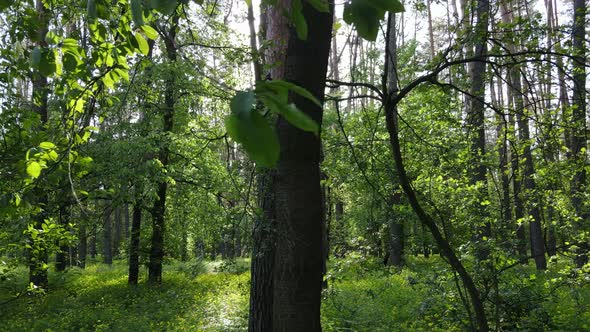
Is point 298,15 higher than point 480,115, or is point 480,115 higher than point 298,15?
point 480,115

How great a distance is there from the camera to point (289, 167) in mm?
1831

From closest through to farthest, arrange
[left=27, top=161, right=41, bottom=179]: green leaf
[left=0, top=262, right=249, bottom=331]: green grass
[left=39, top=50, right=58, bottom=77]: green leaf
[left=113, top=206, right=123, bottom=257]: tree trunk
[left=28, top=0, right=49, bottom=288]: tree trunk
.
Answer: [left=39, top=50, right=58, bottom=77]: green leaf → [left=27, top=161, right=41, bottom=179]: green leaf → [left=28, top=0, right=49, bottom=288]: tree trunk → [left=0, top=262, right=249, bottom=331]: green grass → [left=113, top=206, right=123, bottom=257]: tree trunk

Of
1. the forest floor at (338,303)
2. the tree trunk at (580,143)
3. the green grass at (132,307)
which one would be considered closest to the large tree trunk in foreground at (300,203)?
the forest floor at (338,303)

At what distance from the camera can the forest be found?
1833mm

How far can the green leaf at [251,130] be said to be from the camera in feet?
1.54

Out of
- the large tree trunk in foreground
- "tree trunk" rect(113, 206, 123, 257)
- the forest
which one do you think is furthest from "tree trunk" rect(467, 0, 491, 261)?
"tree trunk" rect(113, 206, 123, 257)

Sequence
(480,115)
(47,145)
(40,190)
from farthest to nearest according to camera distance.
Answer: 1. (480,115)
2. (40,190)
3. (47,145)

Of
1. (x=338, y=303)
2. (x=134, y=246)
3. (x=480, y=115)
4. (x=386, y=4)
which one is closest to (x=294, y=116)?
(x=386, y=4)

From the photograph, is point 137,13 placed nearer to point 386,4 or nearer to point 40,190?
point 386,4

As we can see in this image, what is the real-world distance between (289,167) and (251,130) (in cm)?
136

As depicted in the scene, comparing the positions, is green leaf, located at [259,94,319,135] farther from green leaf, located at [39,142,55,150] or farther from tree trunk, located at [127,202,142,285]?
tree trunk, located at [127,202,142,285]

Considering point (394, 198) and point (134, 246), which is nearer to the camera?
point (134, 246)

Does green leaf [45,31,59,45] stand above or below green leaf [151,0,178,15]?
above

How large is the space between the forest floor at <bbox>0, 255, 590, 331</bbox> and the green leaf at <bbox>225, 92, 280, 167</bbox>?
3.48 meters
